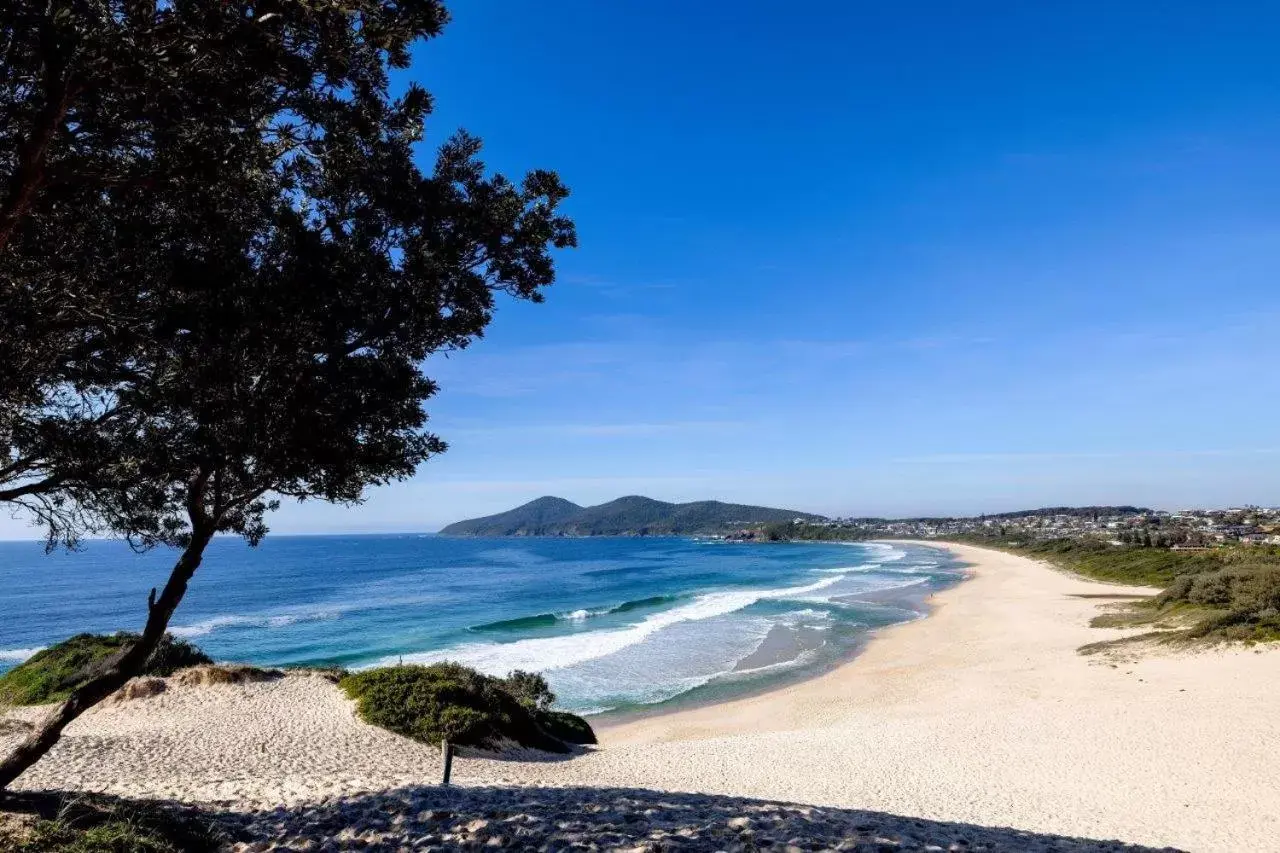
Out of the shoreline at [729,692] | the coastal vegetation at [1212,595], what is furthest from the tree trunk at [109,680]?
the coastal vegetation at [1212,595]

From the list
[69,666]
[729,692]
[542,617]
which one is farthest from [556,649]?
[69,666]

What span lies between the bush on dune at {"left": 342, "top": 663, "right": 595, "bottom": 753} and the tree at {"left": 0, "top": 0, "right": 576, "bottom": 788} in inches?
397

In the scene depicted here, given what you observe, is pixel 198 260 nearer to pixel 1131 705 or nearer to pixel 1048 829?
pixel 1048 829

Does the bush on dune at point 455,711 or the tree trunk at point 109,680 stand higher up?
the tree trunk at point 109,680

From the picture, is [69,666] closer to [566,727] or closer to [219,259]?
[566,727]

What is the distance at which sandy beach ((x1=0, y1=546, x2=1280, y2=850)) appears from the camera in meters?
11.5

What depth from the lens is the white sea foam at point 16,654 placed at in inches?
1453

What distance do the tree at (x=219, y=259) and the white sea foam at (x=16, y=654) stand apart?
40276 mm

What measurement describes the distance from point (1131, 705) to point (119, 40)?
26.1m

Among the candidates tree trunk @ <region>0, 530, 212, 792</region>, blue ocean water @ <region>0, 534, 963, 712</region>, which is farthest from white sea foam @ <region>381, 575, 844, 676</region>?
tree trunk @ <region>0, 530, 212, 792</region>

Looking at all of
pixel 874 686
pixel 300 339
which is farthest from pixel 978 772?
pixel 300 339

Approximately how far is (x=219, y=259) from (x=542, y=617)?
1847 inches

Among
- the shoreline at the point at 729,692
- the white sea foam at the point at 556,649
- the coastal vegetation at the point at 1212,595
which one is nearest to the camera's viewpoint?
the shoreline at the point at 729,692

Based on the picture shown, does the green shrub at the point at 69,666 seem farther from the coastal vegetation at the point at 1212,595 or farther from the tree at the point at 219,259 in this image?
the coastal vegetation at the point at 1212,595
